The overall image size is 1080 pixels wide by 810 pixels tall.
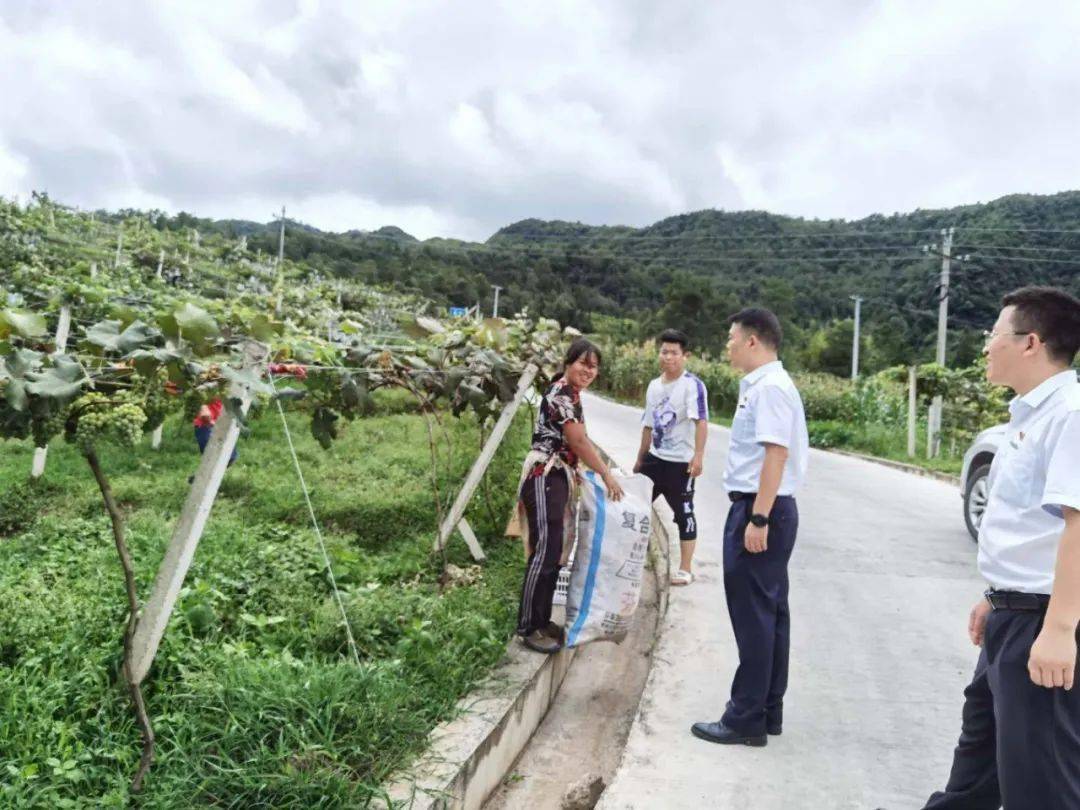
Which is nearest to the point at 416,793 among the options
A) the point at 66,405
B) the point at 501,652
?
the point at 501,652

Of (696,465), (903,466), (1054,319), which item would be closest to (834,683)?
(696,465)

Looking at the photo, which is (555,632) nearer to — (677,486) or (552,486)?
(552,486)

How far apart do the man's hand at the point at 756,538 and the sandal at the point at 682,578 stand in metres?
2.29

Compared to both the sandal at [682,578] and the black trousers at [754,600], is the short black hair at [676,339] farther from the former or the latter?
the black trousers at [754,600]

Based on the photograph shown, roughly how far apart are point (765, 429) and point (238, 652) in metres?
2.22

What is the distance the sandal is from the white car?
3000 millimetres

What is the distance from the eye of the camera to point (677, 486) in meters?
5.28

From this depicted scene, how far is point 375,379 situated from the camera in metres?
4.57

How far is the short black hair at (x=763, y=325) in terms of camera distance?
3.34 meters

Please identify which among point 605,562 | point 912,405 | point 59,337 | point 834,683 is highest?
point 59,337

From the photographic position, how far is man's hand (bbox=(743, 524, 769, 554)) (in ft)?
10.2

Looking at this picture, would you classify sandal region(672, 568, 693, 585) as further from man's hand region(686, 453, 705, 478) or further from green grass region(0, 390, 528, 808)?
green grass region(0, 390, 528, 808)

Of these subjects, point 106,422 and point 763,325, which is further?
point 763,325

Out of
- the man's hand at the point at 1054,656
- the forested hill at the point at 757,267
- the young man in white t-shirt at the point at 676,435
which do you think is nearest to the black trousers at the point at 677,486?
the young man in white t-shirt at the point at 676,435
